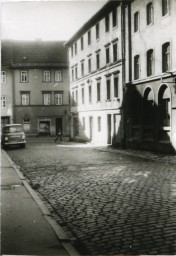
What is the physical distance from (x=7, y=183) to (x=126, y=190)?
140 inches

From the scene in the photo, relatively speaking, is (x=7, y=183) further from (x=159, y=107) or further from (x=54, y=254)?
(x=159, y=107)

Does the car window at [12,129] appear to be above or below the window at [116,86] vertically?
below

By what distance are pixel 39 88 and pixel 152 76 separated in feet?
34.4

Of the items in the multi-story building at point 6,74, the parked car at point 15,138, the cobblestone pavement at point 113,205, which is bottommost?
the cobblestone pavement at point 113,205

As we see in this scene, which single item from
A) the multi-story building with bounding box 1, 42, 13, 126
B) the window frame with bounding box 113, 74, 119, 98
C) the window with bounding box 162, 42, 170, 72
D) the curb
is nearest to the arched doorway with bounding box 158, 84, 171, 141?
the window with bounding box 162, 42, 170, 72

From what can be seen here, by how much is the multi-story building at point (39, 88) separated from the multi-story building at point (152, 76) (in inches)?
177

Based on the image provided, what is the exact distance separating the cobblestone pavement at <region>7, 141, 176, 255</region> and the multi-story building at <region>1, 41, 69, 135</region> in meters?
8.91

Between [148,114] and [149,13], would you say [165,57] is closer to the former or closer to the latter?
[149,13]

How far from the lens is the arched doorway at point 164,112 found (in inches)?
815

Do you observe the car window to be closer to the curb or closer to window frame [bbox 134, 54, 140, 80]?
window frame [bbox 134, 54, 140, 80]

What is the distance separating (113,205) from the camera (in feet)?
26.9

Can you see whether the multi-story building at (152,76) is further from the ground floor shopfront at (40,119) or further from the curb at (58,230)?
the curb at (58,230)

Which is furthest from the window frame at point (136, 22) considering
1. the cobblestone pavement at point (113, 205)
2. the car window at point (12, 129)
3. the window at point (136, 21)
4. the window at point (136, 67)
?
the cobblestone pavement at point (113, 205)

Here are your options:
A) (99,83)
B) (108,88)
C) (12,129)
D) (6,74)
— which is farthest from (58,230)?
(99,83)
